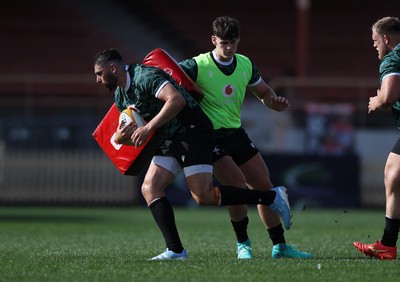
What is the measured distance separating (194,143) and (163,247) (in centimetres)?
223

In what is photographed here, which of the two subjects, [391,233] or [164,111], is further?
[391,233]

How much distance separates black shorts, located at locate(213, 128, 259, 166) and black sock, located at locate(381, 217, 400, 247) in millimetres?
1267

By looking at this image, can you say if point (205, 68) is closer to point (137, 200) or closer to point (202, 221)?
point (202, 221)

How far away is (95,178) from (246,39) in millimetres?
6532

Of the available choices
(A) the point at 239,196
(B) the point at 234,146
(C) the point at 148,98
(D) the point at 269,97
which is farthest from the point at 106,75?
(D) the point at 269,97

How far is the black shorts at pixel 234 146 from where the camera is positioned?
834cm

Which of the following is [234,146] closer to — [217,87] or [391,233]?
[217,87]

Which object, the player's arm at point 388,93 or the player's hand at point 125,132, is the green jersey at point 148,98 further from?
the player's arm at point 388,93

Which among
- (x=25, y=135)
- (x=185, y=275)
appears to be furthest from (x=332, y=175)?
(x=185, y=275)

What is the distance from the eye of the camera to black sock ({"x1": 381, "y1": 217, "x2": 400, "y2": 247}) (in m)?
8.12

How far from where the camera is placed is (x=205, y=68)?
8320mm

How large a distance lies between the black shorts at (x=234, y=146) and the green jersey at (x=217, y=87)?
0.22ft

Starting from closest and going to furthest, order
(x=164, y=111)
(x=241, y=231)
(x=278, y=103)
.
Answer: (x=164, y=111) < (x=241, y=231) < (x=278, y=103)

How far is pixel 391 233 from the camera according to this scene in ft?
26.6
